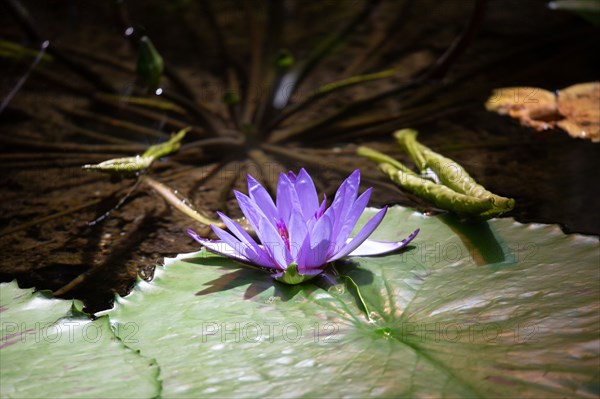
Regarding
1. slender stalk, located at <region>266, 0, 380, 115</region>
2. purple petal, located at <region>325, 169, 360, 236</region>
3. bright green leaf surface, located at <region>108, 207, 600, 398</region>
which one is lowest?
bright green leaf surface, located at <region>108, 207, 600, 398</region>

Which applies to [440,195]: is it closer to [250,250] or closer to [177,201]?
[250,250]

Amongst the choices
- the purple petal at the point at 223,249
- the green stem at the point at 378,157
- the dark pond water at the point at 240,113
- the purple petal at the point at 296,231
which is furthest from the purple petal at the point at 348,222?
the green stem at the point at 378,157

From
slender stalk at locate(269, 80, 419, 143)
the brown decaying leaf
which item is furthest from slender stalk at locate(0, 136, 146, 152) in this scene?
the brown decaying leaf

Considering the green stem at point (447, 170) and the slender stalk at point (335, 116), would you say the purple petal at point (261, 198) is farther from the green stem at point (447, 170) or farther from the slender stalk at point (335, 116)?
the slender stalk at point (335, 116)

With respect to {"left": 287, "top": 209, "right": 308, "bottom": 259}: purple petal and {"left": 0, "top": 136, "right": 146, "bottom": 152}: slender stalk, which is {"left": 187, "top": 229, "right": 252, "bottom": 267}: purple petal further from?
{"left": 0, "top": 136, "right": 146, "bottom": 152}: slender stalk

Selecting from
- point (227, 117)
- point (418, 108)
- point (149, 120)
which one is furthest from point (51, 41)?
point (418, 108)

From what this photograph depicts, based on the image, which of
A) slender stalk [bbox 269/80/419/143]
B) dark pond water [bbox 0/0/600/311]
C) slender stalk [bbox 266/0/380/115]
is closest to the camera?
dark pond water [bbox 0/0/600/311]

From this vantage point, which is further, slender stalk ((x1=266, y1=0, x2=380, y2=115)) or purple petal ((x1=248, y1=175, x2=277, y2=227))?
slender stalk ((x1=266, y1=0, x2=380, y2=115))
